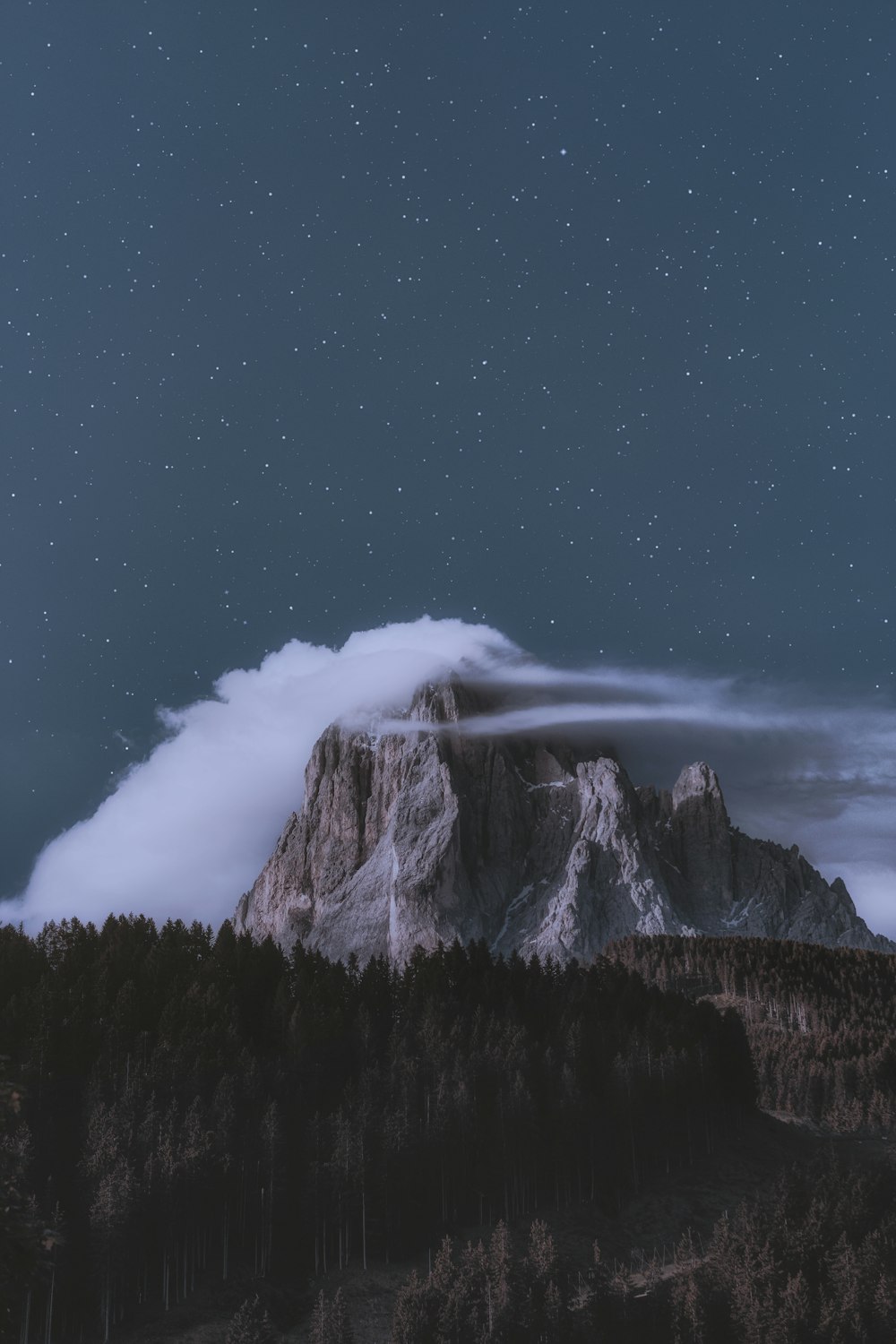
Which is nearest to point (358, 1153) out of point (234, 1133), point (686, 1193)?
point (234, 1133)

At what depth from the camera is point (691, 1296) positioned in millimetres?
84938

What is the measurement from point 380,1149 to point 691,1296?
3265 cm

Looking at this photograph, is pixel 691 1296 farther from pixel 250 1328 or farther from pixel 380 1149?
pixel 250 1328

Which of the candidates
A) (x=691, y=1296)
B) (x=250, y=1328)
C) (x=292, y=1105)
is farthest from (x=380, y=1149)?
(x=691, y=1296)

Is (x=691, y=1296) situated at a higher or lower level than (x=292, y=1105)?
lower

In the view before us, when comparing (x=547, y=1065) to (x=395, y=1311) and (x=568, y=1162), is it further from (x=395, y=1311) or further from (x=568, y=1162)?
(x=395, y=1311)

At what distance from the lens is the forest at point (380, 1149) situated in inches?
3332

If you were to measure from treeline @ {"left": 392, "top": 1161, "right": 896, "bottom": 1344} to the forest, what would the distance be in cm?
22

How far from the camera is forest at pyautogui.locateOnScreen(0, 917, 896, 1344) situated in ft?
278

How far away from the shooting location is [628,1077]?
5005 inches

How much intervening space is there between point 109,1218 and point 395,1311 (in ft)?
77.7

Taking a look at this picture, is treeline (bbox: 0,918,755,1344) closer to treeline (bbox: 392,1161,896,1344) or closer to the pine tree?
the pine tree

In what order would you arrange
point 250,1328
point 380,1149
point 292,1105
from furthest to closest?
point 292,1105
point 380,1149
point 250,1328

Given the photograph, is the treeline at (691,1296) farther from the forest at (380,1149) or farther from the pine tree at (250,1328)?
the pine tree at (250,1328)
